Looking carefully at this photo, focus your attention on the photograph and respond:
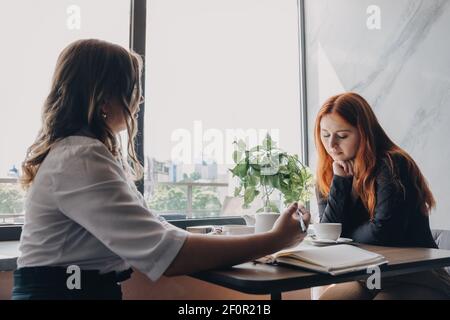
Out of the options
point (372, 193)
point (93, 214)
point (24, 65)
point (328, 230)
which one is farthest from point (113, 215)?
Answer: point (24, 65)

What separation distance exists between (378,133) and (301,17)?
1.72 metres

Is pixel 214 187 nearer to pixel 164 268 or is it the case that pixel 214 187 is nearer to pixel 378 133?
pixel 378 133

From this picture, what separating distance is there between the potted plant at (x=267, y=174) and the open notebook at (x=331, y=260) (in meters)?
0.39

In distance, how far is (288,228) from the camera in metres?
0.98

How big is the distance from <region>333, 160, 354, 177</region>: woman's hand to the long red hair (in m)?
0.04

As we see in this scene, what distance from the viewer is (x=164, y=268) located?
84 centimetres

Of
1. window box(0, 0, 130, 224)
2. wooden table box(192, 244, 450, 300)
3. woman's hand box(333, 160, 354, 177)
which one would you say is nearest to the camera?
wooden table box(192, 244, 450, 300)

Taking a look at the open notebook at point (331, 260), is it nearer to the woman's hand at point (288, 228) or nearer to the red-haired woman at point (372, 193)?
the woman's hand at point (288, 228)

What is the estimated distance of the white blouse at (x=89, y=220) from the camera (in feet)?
2.76

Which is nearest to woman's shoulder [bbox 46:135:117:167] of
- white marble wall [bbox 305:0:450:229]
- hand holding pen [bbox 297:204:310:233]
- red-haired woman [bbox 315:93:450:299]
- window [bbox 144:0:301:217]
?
hand holding pen [bbox 297:204:310:233]

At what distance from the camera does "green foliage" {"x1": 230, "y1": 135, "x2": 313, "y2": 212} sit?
57.1 inches

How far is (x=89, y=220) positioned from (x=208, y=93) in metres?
1.86

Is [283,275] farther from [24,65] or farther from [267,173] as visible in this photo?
[24,65]

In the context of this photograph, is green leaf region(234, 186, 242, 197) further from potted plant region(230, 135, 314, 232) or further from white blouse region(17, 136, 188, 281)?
white blouse region(17, 136, 188, 281)
